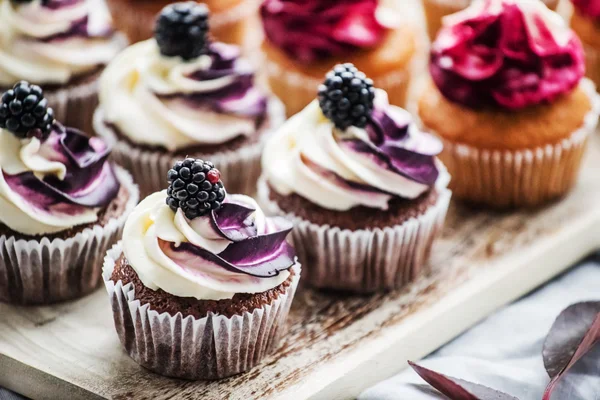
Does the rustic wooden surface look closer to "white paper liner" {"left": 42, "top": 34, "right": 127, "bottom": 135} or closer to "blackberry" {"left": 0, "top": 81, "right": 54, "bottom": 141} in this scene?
"blackberry" {"left": 0, "top": 81, "right": 54, "bottom": 141}

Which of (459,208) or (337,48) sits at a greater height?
(337,48)

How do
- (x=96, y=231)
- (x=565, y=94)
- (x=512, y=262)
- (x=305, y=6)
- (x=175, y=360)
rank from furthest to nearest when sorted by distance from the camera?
(x=305, y=6), (x=565, y=94), (x=512, y=262), (x=96, y=231), (x=175, y=360)

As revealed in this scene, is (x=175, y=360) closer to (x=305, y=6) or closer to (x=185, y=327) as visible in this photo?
(x=185, y=327)

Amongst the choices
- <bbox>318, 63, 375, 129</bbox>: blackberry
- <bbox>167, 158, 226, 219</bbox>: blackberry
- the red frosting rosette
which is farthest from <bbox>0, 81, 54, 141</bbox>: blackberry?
the red frosting rosette

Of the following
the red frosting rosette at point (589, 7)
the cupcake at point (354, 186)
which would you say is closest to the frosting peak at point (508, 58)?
the cupcake at point (354, 186)

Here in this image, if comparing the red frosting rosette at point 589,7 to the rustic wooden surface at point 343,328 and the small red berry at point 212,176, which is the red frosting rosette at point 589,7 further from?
the small red berry at point 212,176

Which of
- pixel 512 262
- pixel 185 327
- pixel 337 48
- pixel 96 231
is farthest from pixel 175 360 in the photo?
pixel 337 48

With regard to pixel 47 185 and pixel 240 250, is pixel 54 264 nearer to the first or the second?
pixel 47 185
